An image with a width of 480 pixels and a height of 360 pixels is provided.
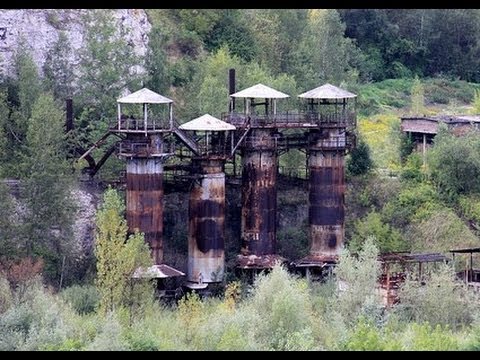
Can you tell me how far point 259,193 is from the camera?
38.7 meters

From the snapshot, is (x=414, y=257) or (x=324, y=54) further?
(x=324, y=54)

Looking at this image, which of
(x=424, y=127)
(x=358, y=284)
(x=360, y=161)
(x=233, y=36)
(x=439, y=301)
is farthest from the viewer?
(x=233, y=36)

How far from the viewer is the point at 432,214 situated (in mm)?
41438

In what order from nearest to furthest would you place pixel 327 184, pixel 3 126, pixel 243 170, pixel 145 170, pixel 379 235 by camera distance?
pixel 145 170 → pixel 3 126 → pixel 243 170 → pixel 327 184 → pixel 379 235

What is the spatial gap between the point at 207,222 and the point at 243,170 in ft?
9.49

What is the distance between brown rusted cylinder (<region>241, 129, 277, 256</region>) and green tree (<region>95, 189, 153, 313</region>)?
587 centimetres

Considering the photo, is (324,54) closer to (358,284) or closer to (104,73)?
(104,73)

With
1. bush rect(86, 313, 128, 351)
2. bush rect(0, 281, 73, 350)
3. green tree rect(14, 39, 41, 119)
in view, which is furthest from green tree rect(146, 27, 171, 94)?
bush rect(86, 313, 128, 351)

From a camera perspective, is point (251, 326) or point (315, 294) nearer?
point (251, 326)

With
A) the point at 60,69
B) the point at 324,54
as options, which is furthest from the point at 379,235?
the point at 324,54
